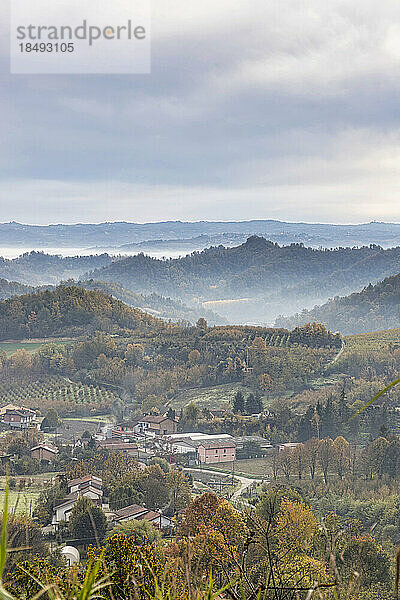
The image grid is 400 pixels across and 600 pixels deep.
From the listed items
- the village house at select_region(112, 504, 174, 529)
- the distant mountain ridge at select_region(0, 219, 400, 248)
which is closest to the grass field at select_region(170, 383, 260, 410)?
the village house at select_region(112, 504, 174, 529)

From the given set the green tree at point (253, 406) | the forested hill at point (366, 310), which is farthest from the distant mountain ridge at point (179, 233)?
the green tree at point (253, 406)

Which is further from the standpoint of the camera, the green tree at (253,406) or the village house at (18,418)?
the green tree at (253,406)

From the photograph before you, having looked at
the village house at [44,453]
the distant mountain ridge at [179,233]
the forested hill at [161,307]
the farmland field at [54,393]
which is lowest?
the forested hill at [161,307]

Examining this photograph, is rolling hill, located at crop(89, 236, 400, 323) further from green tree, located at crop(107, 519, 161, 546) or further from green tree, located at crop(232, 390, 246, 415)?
green tree, located at crop(107, 519, 161, 546)

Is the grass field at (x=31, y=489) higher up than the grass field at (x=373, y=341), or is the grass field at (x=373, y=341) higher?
the grass field at (x=373, y=341)

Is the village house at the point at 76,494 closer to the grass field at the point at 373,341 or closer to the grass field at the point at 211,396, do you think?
the grass field at the point at 211,396

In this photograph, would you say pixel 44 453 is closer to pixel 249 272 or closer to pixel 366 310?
pixel 366 310

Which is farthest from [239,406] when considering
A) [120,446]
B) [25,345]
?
[25,345]

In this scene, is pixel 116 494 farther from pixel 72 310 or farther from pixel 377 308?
pixel 377 308
